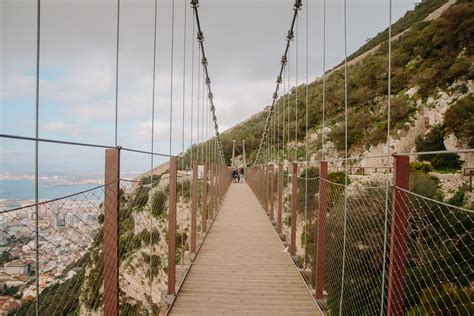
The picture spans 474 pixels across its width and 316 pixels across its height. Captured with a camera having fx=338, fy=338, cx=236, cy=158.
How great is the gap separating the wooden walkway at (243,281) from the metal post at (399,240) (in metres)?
1.52

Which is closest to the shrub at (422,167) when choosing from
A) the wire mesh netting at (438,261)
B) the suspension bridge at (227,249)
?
the suspension bridge at (227,249)

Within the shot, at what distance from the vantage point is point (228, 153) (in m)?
35.9

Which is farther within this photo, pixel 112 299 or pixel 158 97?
pixel 158 97

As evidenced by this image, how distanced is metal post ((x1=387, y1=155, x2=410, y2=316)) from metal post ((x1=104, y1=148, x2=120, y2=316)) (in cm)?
139

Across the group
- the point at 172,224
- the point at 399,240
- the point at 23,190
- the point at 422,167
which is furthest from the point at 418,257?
the point at 422,167

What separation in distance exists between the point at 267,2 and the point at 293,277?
27.2ft


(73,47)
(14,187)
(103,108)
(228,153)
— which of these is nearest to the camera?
(14,187)

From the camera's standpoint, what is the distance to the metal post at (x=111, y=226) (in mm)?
1769

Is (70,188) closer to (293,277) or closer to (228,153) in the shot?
(293,277)

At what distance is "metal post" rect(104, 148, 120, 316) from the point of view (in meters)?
1.77

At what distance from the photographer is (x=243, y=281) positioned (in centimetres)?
384

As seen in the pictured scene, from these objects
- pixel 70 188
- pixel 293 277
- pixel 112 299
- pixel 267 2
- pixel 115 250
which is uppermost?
pixel 267 2

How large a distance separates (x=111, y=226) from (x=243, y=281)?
2.42m

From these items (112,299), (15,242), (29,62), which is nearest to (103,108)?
(29,62)
